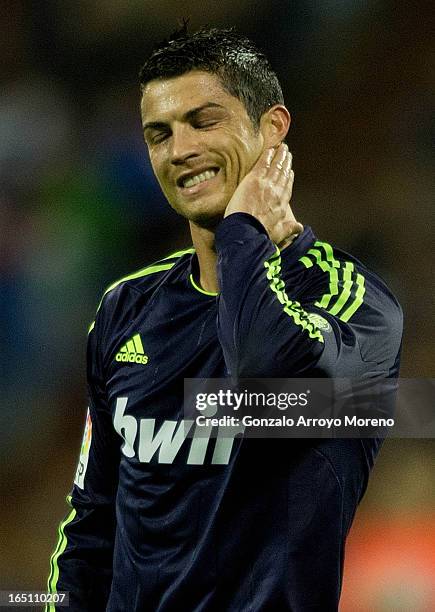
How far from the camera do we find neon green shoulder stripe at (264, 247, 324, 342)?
1112 mm

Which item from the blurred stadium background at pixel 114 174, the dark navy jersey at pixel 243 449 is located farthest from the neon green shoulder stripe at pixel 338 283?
the blurred stadium background at pixel 114 174

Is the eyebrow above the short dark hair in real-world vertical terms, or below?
below

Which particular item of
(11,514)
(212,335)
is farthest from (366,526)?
(212,335)

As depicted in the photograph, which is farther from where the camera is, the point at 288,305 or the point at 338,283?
the point at 338,283

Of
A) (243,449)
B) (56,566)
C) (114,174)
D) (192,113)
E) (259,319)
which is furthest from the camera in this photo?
(114,174)

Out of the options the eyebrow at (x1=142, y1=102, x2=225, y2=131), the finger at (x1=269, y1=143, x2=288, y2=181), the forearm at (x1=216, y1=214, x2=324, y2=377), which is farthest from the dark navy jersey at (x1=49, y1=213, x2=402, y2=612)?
the eyebrow at (x1=142, y1=102, x2=225, y2=131)

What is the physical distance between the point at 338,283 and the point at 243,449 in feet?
0.89

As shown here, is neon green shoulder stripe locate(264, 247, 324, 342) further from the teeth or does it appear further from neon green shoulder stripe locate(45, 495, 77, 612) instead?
neon green shoulder stripe locate(45, 495, 77, 612)

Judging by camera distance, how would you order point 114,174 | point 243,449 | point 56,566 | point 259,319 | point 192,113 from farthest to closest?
point 114,174, point 56,566, point 192,113, point 243,449, point 259,319

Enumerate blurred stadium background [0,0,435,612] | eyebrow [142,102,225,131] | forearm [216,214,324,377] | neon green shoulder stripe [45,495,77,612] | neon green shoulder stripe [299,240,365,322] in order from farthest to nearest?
blurred stadium background [0,0,435,612]
neon green shoulder stripe [45,495,77,612]
eyebrow [142,102,225,131]
neon green shoulder stripe [299,240,365,322]
forearm [216,214,324,377]

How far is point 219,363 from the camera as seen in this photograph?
1308 millimetres

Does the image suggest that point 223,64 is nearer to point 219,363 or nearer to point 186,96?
point 186,96

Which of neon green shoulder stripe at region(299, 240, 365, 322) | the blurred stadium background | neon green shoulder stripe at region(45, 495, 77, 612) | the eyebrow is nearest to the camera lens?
neon green shoulder stripe at region(299, 240, 365, 322)

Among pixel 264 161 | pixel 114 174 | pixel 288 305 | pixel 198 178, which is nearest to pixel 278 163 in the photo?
pixel 264 161
